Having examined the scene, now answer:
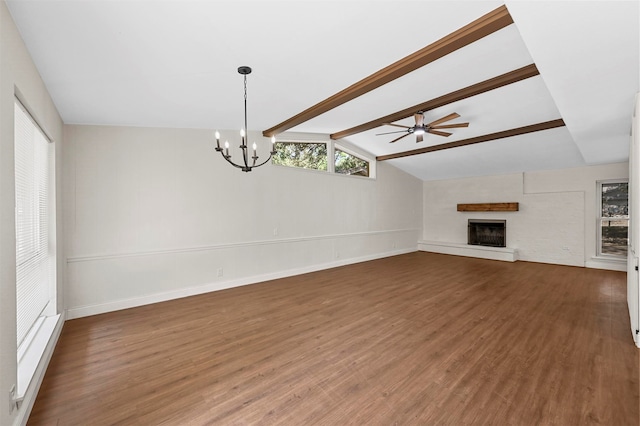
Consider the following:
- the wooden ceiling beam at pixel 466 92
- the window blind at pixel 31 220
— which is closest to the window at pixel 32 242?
the window blind at pixel 31 220

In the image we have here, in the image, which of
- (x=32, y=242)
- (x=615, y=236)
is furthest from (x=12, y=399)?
(x=615, y=236)

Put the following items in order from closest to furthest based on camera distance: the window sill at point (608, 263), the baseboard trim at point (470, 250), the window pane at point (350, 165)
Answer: the window sill at point (608, 263)
the window pane at point (350, 165)
the baseboard trim at point (470, 250)

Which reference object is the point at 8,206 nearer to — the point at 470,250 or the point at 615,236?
the point at 470,250

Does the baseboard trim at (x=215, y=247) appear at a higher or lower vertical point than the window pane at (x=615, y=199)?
lower

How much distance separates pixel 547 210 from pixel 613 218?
1147mm

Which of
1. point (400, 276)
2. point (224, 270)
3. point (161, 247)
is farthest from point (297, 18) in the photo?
point (400, 276)

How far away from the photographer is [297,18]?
6.71 ft

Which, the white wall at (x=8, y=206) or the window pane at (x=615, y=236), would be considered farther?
the window pane at (x=615, y=236)

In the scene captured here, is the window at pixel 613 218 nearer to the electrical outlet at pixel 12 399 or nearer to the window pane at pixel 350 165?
the window pane at pixel 350 165

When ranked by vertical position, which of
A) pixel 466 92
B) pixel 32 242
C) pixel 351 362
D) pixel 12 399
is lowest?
pixel 351 362

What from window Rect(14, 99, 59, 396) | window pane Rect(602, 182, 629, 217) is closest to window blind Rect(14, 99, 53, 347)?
window Rect(14, 99, 59, 396)

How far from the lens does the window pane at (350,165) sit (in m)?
6.71

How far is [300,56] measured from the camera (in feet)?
8.41

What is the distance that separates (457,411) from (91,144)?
478 cm
